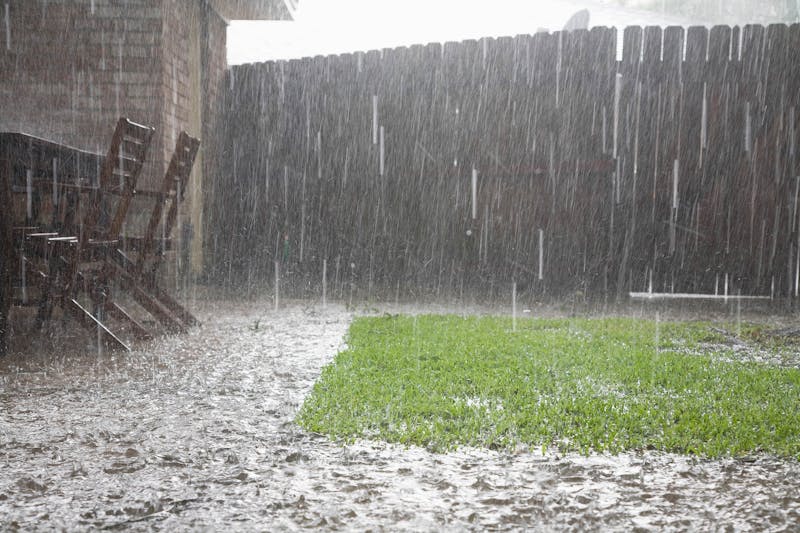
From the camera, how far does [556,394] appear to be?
2.81m

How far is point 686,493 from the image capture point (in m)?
1.86

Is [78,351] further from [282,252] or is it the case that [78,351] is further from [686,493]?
[282,252]

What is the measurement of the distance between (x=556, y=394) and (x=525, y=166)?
15.1 ft

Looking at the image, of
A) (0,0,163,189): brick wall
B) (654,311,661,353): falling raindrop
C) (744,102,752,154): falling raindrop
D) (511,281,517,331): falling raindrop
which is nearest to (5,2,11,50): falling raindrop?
(0,0,163,189): brick wall

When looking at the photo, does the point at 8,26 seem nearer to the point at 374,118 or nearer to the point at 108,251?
the point at 108,251

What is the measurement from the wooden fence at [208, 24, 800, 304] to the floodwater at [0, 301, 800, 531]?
4.68 meters

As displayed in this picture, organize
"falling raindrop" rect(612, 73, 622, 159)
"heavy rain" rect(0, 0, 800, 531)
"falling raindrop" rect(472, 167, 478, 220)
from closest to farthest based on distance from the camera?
"heavy rain" rect(0, 0, 800, 531) → "falling raindrop" rect(612, 73, 622, 159) → "falling raindrop" rect(472, 167, 478, 220)

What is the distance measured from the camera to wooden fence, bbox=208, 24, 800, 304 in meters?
6.38

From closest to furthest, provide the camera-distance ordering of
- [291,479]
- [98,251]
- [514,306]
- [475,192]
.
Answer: [291,479], [98,251], [514,306], [475,192]

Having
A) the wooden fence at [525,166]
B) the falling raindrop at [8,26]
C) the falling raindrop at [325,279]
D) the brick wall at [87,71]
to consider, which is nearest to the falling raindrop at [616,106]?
the wooden fence at [525,166]

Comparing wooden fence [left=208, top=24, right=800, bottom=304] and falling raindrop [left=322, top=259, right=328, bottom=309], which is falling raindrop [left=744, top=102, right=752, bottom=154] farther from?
falling raindrop [left=322, top=259, right=328, bottom=309]

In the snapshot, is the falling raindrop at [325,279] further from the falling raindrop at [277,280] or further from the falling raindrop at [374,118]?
the falling raindrop at [374,118]

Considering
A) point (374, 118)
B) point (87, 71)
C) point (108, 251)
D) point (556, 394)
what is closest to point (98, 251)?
point (108, 251)

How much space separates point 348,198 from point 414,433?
5.62m
